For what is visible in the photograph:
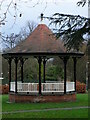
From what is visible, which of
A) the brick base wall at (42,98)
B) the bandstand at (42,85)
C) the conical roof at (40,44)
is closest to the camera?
the brick base wall at (42,98)

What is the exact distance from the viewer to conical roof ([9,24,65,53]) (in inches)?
1090

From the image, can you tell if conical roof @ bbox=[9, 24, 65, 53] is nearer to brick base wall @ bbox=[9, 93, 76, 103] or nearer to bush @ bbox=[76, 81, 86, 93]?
brick base wall @ bbox=[9, 93, 76, 103]

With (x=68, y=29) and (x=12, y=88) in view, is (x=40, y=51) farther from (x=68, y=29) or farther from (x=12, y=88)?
(x=68, y=29)

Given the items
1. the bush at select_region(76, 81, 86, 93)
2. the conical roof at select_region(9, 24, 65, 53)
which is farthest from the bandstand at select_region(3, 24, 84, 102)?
the bush at select_region(76, 81, 86, 93)

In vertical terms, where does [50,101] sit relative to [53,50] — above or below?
below

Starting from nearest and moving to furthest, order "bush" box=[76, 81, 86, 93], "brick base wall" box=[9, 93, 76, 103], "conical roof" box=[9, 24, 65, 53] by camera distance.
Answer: "brick base wall" box=[9, 93, 76, 103]
"conical roof" box=[9, 24, 65, 53]
"bush" box=[76, 81, 86, 93]

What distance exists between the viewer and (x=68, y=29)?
31.9ft

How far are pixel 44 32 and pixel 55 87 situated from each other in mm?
5043

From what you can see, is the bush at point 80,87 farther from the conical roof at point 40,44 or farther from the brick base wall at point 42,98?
the brick base wall at point 42,98

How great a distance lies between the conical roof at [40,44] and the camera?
27.7 metres

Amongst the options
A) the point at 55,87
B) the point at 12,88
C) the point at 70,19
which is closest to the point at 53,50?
the point at 55,87

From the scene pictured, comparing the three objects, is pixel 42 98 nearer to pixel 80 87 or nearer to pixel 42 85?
pixel 42 85

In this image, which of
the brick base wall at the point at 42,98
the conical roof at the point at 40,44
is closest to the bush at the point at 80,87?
the conical roof at the point at 40,44

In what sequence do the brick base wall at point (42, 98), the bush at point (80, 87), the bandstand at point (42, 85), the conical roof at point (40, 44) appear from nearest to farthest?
the brick base wall at point (42, 98) → the bandstand at point (42, 85) → the conical roof at point (40, 44) → the bush at point (80, 87)
